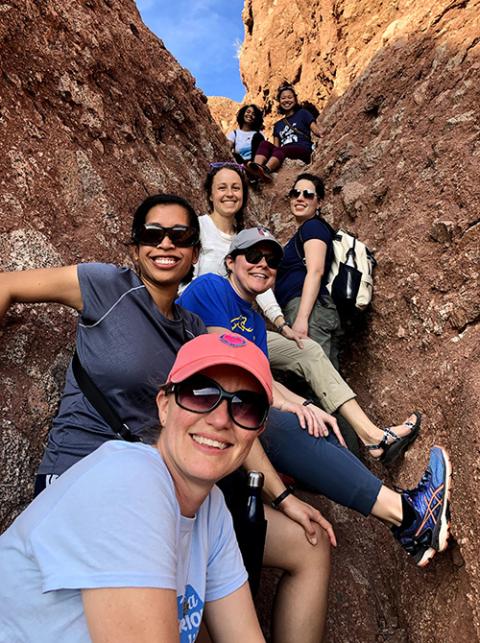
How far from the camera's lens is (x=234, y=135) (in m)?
9.80

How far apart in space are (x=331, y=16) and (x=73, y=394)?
13.6 meters

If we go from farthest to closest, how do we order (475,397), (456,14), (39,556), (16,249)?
(456,14) < (16,249) < (475,397) < (39,556)

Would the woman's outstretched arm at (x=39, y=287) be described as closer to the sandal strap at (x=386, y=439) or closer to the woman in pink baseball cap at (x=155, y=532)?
the woman in pink baseball cap at (x=155, y=532)

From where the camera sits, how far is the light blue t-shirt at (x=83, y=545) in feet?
4.08

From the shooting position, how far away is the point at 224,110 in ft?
68.6

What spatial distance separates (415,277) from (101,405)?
11.2 feet

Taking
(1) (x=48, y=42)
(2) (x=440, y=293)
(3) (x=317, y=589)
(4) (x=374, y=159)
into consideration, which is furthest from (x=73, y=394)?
(4) (x=374, y=159)

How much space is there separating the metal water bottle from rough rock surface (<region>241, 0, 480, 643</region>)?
119cm

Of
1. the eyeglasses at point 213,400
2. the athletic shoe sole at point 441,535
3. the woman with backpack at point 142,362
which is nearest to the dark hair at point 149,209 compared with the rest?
the woman with backpack at point 142,362

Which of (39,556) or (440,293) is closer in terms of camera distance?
(39,556)

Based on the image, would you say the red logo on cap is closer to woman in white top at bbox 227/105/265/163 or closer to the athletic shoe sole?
the athletic shoe sole

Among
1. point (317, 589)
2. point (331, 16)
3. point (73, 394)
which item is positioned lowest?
point (317, 589)

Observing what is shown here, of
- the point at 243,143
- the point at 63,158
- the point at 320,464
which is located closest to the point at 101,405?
the point at 320,464

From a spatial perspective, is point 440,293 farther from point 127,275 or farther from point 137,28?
point 137,28
